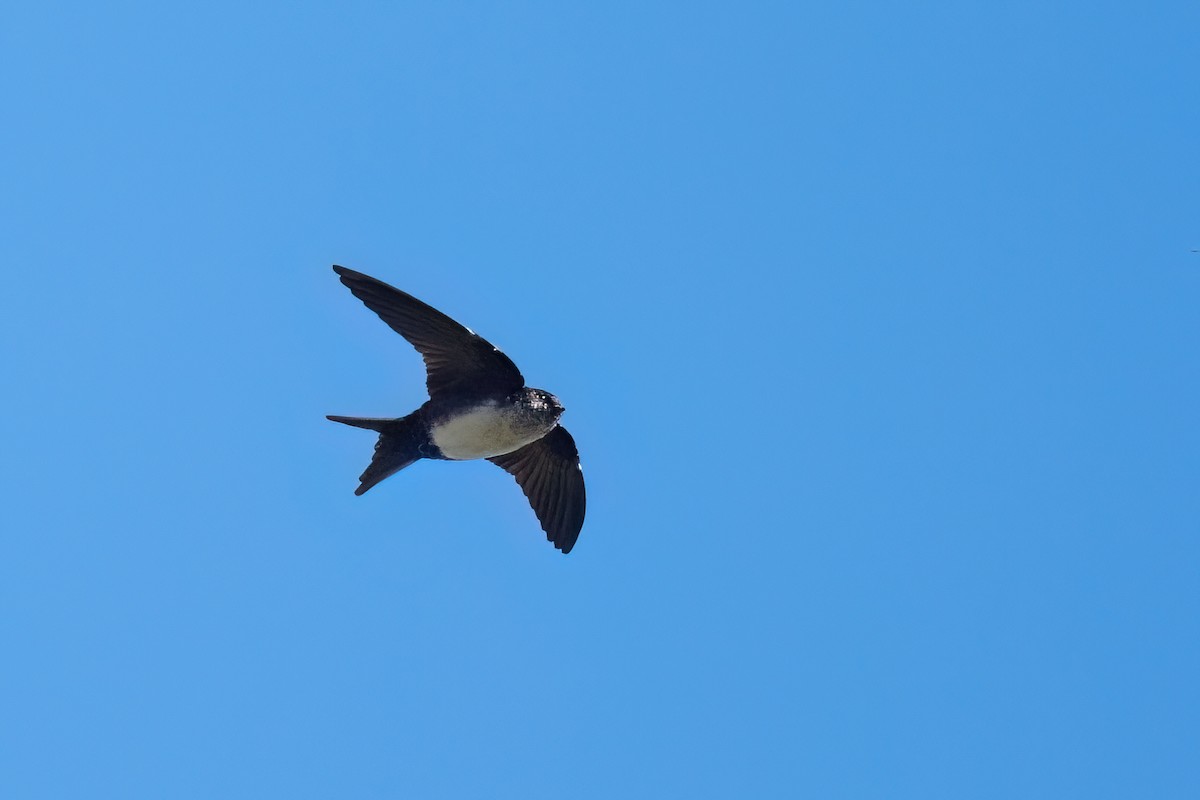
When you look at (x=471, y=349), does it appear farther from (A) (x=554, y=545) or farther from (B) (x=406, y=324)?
(A) (x=554, y=545)

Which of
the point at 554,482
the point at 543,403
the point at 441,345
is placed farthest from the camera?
the point at 554,482

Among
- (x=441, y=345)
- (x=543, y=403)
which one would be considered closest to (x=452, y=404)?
(x=441, y=345)

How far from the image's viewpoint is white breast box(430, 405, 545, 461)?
12.4 m

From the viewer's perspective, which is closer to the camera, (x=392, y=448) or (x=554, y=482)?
(x=392, y=448)

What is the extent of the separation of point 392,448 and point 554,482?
1717 millimetres

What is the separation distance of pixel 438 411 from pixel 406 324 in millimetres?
730

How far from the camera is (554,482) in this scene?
13.7 meters

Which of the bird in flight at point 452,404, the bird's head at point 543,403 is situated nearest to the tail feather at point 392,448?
the bird in flight at point 452,404

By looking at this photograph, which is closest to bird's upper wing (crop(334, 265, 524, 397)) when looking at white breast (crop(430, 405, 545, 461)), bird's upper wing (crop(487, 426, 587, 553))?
white breast (crop(430, 405, 545, 461))

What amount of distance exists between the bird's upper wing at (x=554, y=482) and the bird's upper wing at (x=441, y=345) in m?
1.20

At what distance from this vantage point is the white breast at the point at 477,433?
489 inches

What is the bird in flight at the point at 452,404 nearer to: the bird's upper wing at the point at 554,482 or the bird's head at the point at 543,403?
the bird's head at the point at 543,403

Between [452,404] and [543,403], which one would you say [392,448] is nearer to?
[452,404]

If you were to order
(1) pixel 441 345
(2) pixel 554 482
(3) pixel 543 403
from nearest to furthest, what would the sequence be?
(1) pixel 441 345
(3) pixel 543 403
(2) pixel 554 482
